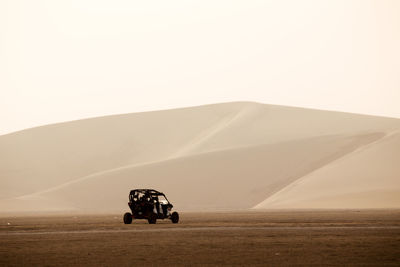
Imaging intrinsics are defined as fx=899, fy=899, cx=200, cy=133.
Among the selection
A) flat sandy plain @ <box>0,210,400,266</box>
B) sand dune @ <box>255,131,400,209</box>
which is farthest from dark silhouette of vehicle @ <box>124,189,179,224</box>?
sand dune @ <box>255,131,400,209</box>

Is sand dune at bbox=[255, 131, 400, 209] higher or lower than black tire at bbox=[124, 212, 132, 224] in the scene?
higher

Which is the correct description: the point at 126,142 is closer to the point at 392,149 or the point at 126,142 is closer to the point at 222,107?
the point at 222,107

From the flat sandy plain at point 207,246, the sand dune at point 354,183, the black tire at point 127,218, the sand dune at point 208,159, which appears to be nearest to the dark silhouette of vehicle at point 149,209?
the black tire at point 127,218

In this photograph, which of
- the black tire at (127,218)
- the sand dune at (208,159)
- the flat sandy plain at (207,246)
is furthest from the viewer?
the sand dune at (208,159)

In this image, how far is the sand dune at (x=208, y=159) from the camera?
103625 mm

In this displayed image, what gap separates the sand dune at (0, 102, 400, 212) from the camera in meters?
104

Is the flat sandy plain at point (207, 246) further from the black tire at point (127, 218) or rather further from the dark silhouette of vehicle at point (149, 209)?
the black tire at point (127, 218)

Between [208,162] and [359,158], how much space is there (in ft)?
90.2

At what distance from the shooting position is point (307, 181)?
10344 centimetres

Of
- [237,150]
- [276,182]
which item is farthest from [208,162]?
[276,182]

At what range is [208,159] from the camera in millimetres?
129875

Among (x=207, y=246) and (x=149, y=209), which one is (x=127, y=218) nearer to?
(x=149, y=209)

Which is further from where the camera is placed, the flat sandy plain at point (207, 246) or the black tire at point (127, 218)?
the black tire at point (127, 218)

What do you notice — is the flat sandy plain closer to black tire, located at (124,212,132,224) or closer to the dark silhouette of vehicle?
the dark silhouette of vehicle
